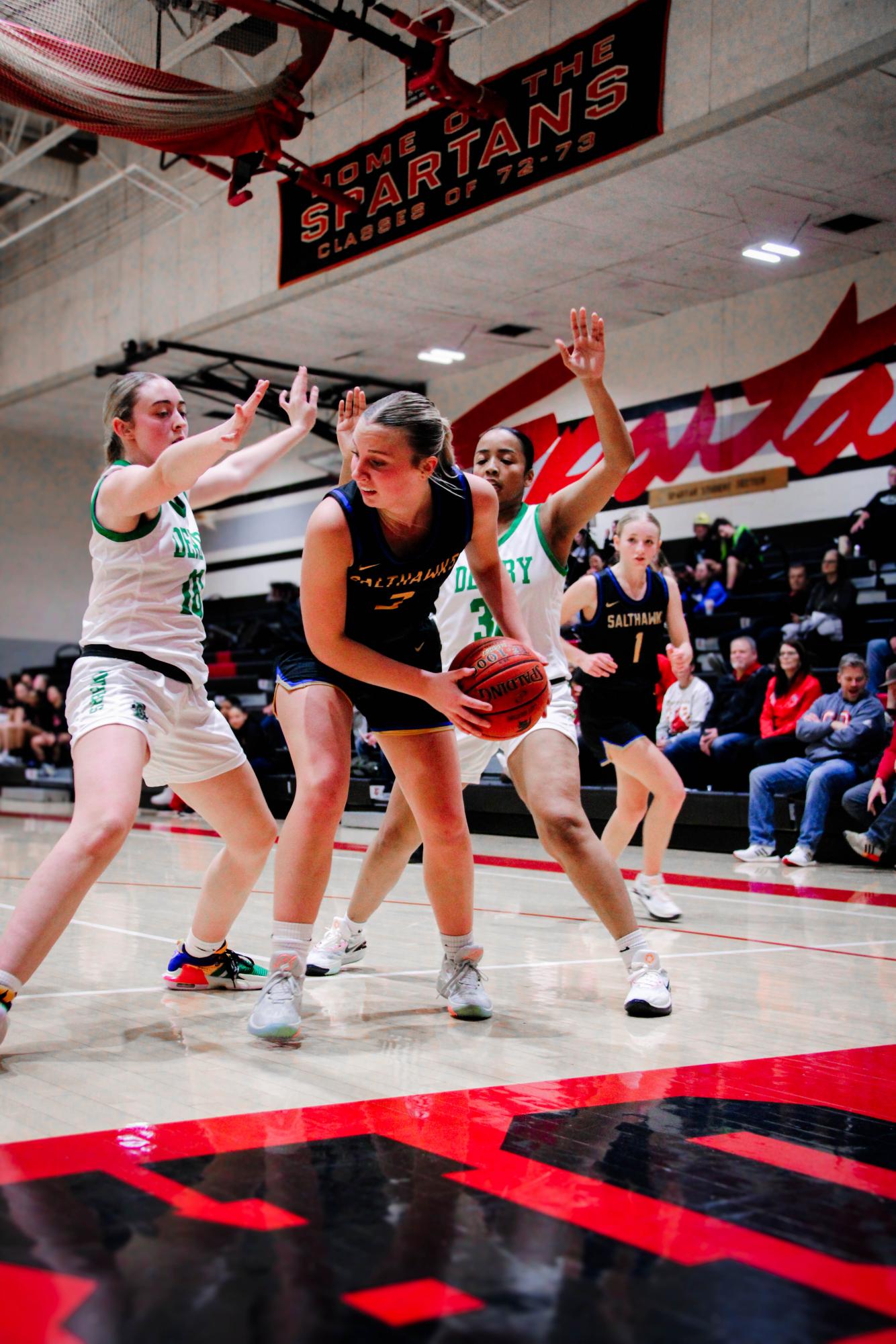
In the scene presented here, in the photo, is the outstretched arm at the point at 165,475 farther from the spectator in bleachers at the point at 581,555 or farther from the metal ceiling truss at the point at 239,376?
the metal ceiling truss at the point at 239,376

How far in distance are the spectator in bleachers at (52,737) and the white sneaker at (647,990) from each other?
632 inches

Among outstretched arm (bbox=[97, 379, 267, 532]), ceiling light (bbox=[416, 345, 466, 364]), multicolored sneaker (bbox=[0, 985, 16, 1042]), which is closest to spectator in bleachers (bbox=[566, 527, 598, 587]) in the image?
ceiling light (bbox=[416, 345, 466, 364])

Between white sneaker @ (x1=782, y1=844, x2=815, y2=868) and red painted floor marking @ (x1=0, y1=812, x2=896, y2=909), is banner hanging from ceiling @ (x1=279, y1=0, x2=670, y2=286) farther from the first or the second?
red painted floor marking @ (x1=0, y1=812, x2=896, y2=909)

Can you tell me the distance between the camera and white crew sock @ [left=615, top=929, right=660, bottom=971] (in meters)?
4.04

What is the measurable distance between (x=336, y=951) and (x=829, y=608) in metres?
8.76

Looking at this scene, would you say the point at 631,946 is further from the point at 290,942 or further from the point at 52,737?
the point at 52,737

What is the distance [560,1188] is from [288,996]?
54.4 inches

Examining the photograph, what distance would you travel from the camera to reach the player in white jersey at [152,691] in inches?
130

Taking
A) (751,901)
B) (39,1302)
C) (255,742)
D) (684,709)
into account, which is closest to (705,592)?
(684,709)

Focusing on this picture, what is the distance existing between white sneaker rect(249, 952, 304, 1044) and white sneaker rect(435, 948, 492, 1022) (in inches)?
19.9

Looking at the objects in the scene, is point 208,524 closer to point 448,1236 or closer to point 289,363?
point 289,363

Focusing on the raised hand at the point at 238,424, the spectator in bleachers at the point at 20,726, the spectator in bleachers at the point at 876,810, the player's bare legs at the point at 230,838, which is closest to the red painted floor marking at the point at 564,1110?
the player's bare legs at the point at 230,838

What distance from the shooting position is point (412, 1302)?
1756 millimetres

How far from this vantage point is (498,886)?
25.6 ft
